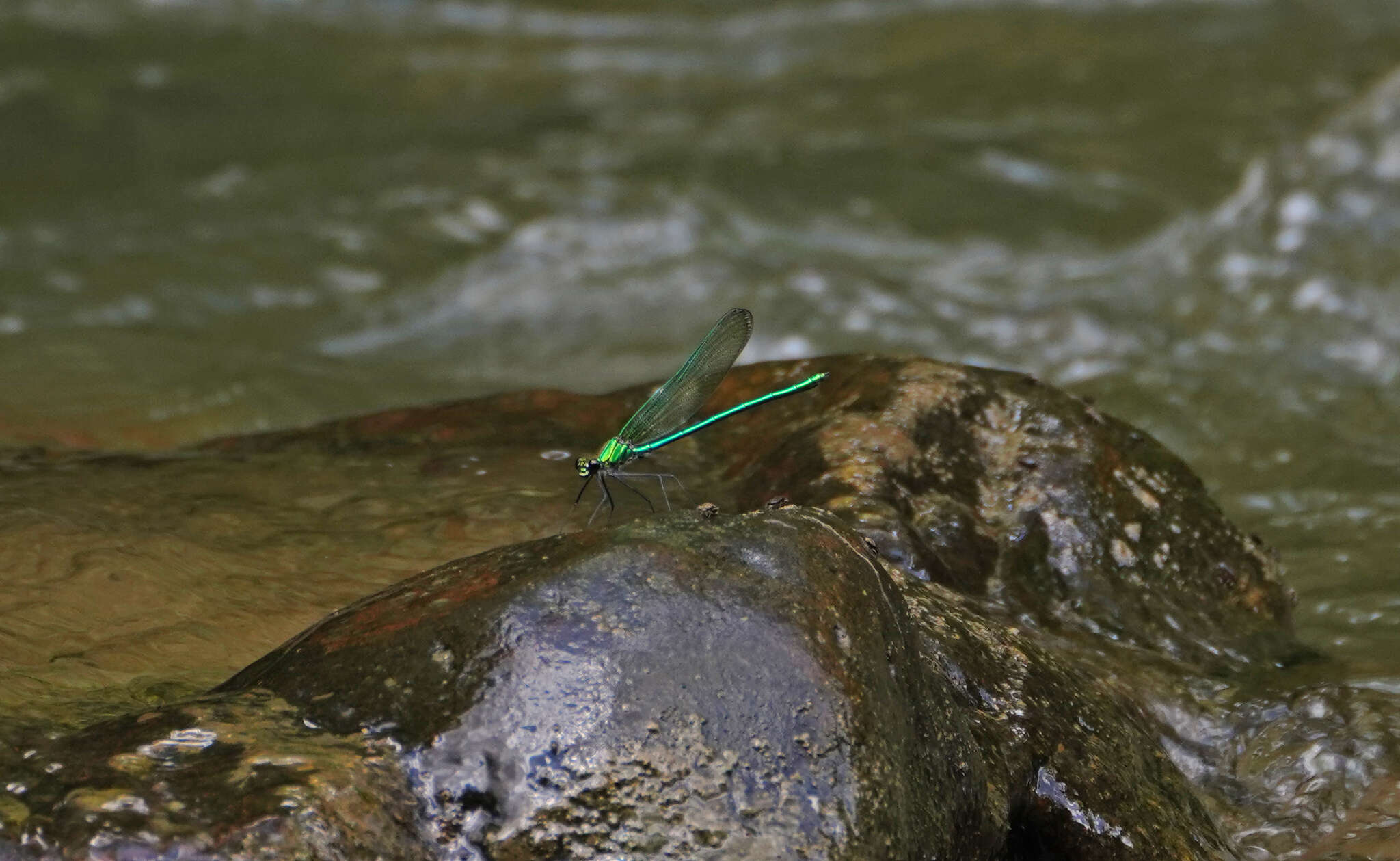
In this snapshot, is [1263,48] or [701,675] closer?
[701,675]

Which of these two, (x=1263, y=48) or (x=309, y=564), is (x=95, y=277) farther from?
(x=1263, y=48)

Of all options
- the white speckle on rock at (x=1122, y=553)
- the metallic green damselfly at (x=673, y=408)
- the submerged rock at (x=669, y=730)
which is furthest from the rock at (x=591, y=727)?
the white speckle on rock at (x=1122, y=553)

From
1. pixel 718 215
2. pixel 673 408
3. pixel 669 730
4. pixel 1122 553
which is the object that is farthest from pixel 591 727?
pixel 718 215

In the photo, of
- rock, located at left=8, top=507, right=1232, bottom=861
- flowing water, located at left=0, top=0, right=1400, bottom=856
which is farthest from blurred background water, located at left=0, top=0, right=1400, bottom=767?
rock, located at left=8, top=507, right=1232, bottom=861

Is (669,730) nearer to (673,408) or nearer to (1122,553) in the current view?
(673,408)

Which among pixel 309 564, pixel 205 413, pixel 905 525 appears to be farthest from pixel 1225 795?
pixel 205 413
